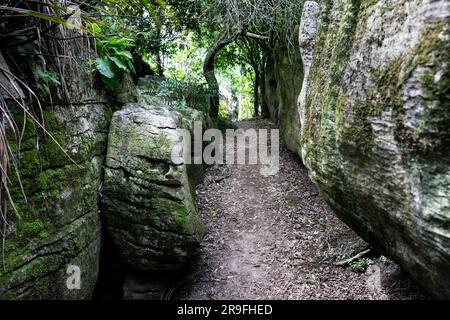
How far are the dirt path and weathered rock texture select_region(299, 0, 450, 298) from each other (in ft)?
3.99

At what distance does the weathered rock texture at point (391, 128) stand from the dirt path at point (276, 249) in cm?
122

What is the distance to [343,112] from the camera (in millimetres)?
2285

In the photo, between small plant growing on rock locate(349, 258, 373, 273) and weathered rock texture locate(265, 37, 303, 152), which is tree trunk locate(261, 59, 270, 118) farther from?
small plant growing on rock locate(349, 258, 373, 273)

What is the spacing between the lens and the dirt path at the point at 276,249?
367 cm

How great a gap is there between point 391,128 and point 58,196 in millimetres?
2983

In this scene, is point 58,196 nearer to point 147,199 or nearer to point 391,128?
point 147,199

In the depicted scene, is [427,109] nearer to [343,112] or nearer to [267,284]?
[343,112]

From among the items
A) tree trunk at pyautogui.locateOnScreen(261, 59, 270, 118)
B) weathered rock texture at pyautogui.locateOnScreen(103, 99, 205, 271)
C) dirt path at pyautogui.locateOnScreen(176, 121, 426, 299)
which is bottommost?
dirt path at pyautogui.locateOnScreen(176, 121, 426, 299)

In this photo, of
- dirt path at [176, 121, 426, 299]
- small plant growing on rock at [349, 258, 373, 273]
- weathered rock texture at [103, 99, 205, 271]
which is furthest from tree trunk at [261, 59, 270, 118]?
small plant growing on rock at [349, 258, 373, 273]

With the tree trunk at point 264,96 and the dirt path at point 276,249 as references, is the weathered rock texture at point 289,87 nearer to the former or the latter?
the dirt path at point 276,249

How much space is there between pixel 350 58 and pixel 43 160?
9.17ft

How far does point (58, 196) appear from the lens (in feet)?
10.2

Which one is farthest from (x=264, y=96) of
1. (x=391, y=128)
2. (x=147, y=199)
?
(x=391, y=128)

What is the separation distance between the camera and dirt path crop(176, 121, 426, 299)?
3672mm
